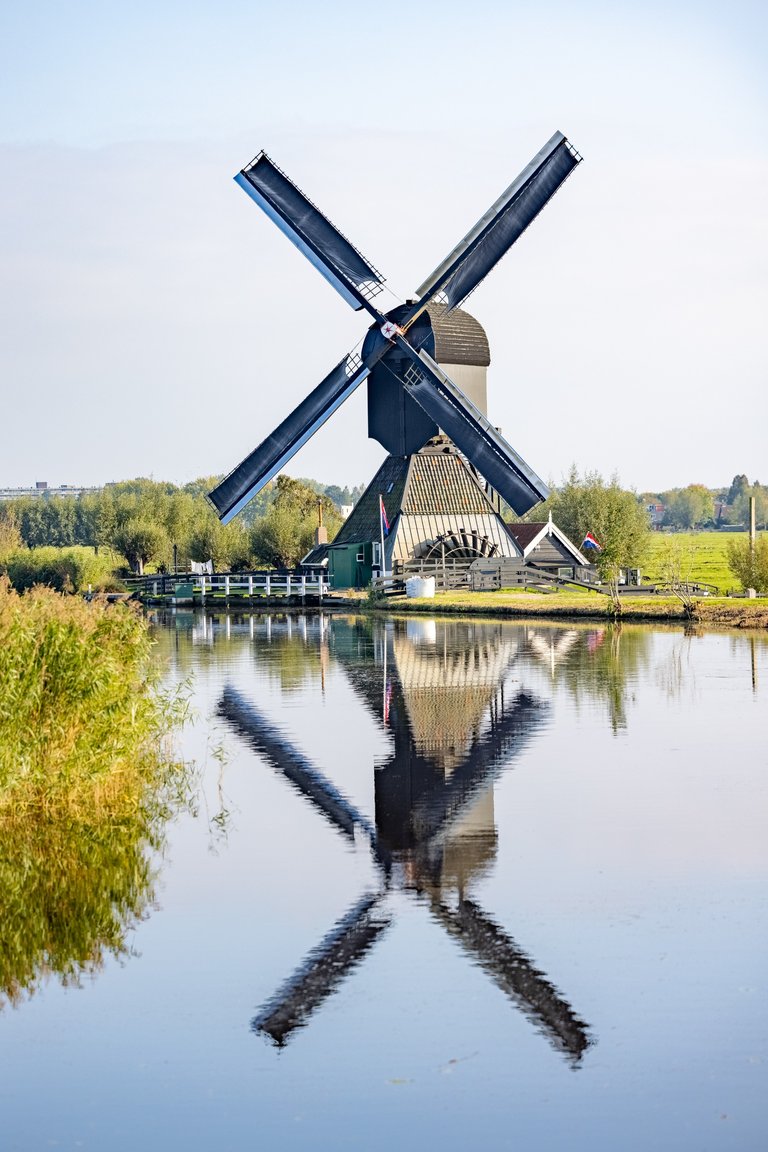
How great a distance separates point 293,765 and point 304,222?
30231mm

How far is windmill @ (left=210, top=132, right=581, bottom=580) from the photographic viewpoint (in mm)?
45062

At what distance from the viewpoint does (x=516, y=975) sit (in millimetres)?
9578

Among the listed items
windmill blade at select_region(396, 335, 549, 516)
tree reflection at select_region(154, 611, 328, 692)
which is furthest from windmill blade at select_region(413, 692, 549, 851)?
windmill blade at select_region(396, 335, 549, 516)

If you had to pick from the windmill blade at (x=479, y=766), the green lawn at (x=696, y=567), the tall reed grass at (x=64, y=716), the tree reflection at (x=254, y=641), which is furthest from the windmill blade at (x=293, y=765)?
the green lawn at (x=696, y=567)

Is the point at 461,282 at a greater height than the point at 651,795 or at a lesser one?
greater

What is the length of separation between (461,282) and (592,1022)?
127ft

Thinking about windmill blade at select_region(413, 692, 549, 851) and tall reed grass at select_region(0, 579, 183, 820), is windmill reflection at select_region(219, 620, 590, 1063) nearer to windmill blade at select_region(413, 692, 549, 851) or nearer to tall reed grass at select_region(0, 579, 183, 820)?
windmill blade at select_region(413, 692, 549, 851)

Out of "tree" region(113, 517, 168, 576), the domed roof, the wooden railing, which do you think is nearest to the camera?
the domed roof

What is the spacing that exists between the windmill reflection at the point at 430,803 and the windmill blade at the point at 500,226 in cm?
1657

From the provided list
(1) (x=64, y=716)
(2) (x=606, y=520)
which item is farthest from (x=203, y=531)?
(1) (x=64, y=716)

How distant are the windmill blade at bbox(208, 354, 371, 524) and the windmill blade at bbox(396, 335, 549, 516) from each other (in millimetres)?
2053

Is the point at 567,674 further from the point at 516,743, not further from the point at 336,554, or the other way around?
the point at 336,554

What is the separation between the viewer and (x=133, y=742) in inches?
621

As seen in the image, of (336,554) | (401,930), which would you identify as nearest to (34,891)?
A: (401,930)
